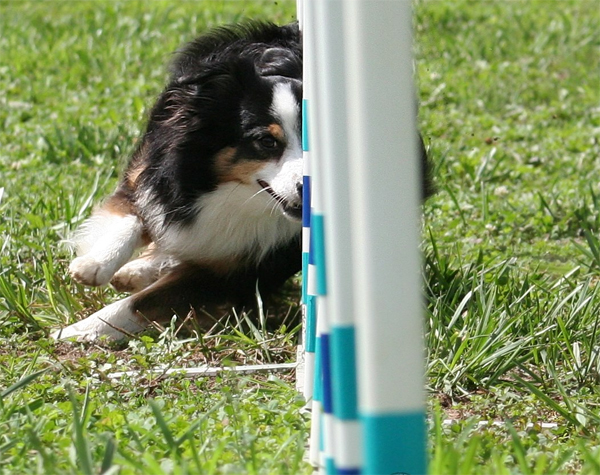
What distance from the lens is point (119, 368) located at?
2.87 meters

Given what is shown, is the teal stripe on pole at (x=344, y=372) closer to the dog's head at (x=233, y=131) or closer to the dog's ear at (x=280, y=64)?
the dog's head at (x=233, y=131)

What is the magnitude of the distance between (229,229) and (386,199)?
2402 mm

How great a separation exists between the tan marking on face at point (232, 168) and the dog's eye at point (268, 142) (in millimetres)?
90

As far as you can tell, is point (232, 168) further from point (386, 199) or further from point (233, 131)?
point (386, 199)

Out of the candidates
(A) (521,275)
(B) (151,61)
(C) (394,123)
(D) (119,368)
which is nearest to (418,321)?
(C) (394,123)

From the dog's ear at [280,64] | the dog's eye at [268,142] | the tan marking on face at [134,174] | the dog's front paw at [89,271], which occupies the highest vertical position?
the dog's ear at [280,64]

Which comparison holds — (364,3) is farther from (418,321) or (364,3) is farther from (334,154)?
(418,321)

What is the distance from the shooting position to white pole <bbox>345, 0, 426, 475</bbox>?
1.26m

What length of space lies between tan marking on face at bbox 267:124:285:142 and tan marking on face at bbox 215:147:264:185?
0.16 meters

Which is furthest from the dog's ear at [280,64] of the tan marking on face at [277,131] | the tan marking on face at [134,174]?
the tan marking on face at [134,174]

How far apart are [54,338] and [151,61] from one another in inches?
134

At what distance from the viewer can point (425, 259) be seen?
3488mm

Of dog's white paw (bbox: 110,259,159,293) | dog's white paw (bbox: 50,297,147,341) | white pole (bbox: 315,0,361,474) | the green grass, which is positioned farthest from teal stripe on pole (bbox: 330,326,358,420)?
dog's white paw (bbox: 110,259,159,293)

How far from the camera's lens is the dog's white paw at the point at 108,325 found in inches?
125
